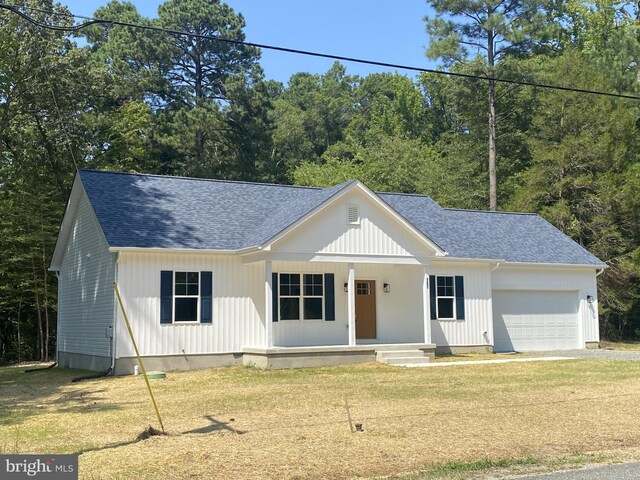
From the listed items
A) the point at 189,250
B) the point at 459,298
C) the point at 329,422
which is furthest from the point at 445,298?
the point at 329,422

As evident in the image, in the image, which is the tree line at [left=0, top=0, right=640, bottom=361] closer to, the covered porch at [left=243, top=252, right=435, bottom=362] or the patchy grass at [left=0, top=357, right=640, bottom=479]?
the covered porch at [left=243, top=252, right=435, bottom=362]

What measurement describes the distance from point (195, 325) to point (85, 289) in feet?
14.2

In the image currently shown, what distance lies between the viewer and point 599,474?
756 cm

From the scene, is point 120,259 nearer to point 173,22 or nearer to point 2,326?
point 2,326

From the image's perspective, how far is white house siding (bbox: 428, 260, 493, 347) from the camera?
22906 millimetres

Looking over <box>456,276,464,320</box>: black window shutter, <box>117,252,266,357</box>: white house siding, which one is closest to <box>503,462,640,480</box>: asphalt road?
<box>117,252,266,357</box>: white house siding

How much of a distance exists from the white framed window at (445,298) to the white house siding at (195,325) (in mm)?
5868

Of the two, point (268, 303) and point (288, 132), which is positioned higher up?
point (288, 132)

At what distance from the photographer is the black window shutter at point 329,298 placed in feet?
70.6

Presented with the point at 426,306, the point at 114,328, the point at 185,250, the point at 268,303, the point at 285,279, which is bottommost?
the point at 114,328

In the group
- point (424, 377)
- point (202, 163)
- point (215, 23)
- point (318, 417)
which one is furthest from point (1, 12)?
point (318, 417)

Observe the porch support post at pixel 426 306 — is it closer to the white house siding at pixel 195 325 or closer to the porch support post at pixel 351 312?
the porch support post at pixel 351 312

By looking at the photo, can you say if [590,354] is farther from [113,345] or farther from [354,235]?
[113,345]

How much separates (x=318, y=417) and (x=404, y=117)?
49.0 meters
